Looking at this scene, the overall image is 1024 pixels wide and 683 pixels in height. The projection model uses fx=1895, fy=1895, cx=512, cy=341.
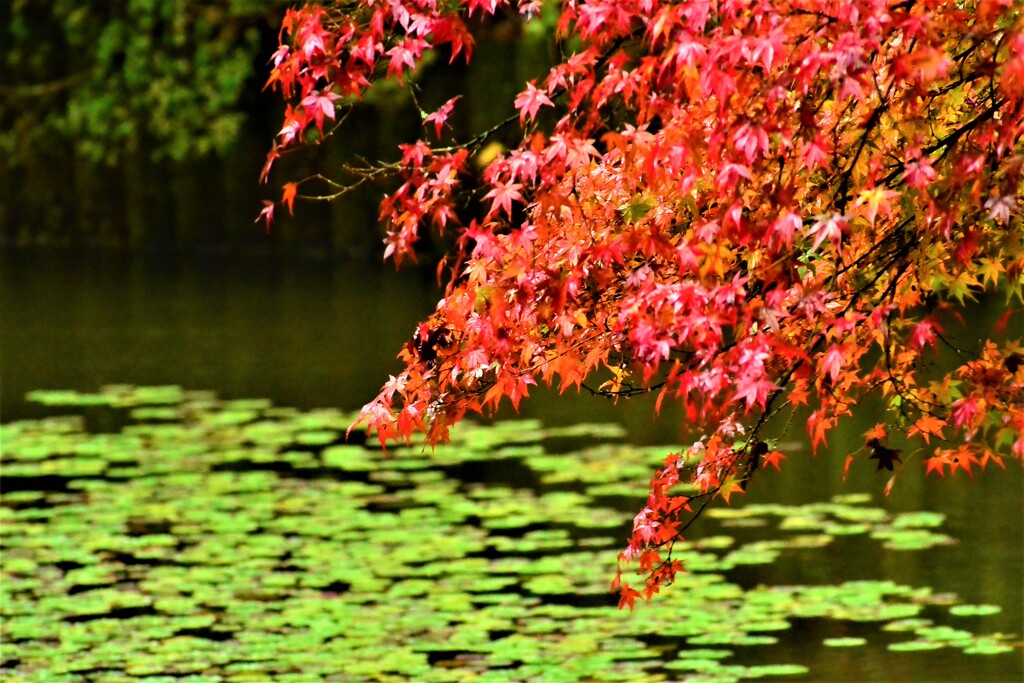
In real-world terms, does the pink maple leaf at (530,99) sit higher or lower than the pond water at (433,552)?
higher

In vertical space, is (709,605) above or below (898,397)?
below

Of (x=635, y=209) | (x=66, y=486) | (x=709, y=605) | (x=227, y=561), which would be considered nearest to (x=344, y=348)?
(x=66, y=486)

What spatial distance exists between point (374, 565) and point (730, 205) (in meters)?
4.13

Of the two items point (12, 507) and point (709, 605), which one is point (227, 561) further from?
point (709, 605)

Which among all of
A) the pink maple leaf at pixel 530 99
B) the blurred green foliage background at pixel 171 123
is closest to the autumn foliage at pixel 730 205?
the pink maple leaf at pixel 530 99

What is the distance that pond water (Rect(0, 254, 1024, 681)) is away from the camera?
6484 mm

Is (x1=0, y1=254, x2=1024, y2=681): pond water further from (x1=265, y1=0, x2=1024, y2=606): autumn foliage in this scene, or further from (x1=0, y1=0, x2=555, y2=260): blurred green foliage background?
(x1=0, y1=0, x2=555, y2=260): blurred green foliage background

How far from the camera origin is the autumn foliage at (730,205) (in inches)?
150

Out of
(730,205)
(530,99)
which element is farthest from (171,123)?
(730,205)

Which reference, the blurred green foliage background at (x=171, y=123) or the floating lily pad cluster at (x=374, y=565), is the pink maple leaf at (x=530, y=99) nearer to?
the floating lily pad cluster at (x=374, y=565)

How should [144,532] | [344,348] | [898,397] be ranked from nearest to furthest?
1. [898,397]
2. [144,532]
3. [344,348]

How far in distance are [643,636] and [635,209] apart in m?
2.75

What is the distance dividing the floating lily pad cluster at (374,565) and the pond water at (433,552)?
2 centimetres

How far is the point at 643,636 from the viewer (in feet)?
21.9
